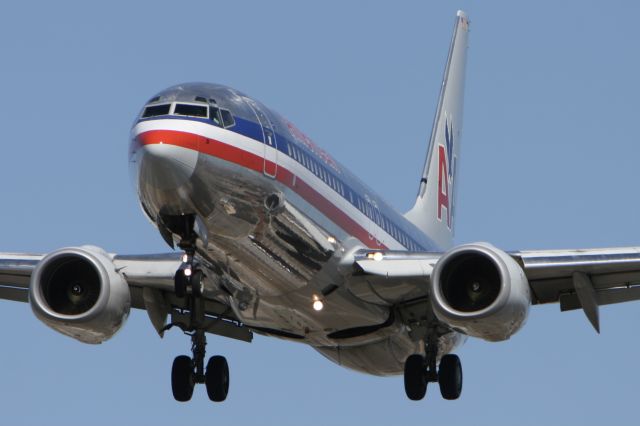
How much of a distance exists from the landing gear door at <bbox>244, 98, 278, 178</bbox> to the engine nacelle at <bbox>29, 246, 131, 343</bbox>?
4.65m

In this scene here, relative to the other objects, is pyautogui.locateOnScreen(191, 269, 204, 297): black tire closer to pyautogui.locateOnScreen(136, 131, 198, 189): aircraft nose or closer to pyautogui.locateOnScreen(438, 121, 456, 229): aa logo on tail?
pyautogui.locateOnScreen(136, 131, 198, 189): aircraft nose

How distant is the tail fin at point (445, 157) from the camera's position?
40719mm

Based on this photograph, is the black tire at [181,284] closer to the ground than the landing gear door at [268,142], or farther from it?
closer to the ground

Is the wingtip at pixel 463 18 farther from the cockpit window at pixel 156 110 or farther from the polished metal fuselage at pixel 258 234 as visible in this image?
the cockpit window at pixel 156 110

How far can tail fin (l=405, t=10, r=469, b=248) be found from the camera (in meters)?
40.7

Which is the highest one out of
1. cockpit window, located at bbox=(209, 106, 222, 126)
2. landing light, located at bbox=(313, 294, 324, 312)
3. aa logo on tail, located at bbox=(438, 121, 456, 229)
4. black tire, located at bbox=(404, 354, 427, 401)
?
aa logo on tail, located at bbox=(438, 121, 456, 229)

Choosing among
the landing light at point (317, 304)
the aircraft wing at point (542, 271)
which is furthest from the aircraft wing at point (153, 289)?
the aircraft wing at point (542, 271)

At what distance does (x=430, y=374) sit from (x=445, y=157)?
561 inches

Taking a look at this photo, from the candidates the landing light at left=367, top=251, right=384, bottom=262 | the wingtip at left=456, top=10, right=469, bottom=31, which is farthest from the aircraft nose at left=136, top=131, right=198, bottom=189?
the wingtip at left=456, top=10, right=469, bottom=31

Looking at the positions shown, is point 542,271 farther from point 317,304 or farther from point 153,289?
point 153,289

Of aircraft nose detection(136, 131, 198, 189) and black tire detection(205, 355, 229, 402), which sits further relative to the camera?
black tire detection(205, 355, 229, 402)

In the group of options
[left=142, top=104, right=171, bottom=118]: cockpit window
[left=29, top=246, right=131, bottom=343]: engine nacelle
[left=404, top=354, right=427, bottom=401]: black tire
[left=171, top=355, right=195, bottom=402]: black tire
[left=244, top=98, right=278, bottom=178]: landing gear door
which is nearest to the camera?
[left=142, top=104, right=171, bottom=118]: cockpit window

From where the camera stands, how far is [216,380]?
102ft

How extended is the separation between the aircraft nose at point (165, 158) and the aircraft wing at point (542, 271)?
213 inches
